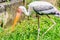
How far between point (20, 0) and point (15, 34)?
1425 millimetres

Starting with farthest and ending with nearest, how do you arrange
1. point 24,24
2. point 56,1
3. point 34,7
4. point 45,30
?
point 56,1, point 24,24, point 45,30, point 34,7

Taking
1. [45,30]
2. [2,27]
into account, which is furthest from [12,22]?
[45,30]

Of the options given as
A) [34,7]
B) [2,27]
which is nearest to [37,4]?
[34,7]

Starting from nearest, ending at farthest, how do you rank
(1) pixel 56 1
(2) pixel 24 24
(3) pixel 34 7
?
(3) pixel 34 7
(2) pixel 24 24
(1) pixel 56 1

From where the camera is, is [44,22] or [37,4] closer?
[37,4]

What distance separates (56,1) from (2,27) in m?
2.26

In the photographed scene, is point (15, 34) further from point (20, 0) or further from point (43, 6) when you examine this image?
point (20, 0)

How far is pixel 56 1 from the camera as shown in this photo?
6.83 metres

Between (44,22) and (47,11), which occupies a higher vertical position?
(47,11)

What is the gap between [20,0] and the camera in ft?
19.5

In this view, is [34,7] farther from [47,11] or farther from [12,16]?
[12,16]

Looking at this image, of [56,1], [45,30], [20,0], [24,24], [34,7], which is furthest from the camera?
[56,1]

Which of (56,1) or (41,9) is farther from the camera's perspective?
(56,1)

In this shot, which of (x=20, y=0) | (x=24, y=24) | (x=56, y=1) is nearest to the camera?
(x=24, y=24)
